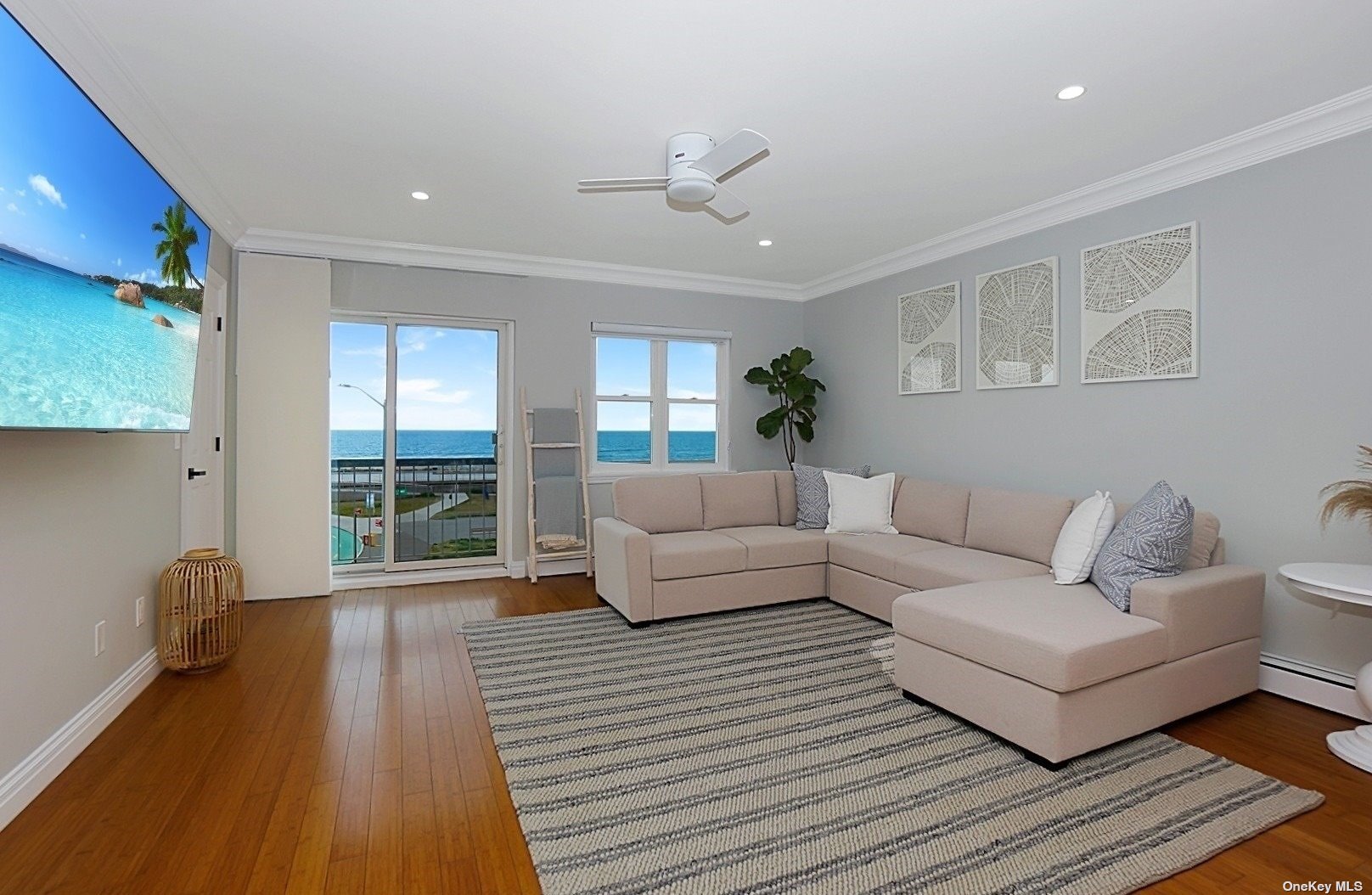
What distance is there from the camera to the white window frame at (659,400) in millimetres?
5707

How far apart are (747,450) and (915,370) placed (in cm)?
179

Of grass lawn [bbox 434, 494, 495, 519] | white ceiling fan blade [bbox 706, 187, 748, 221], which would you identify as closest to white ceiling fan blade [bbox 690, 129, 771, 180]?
white ceiling fan blade [bbox 706, 187, 748, 221]

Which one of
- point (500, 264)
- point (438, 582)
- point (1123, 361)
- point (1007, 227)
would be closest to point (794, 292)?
point (1007, 227)

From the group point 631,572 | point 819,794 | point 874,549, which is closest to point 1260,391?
point 874,549

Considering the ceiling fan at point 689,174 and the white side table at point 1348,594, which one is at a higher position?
the ceiling fan at point 689,174

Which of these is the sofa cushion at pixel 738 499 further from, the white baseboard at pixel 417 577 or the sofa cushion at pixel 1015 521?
the white baseboard at pixel 417 577

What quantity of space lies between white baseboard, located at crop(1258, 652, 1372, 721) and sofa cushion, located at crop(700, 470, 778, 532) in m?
2.86

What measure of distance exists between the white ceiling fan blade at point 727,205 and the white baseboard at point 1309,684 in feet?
10.4

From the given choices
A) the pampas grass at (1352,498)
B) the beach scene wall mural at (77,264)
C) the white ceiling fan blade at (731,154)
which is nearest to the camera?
the beach scene wall mural at (77,264)

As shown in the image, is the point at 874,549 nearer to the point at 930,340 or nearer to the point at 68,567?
the point at 930,340

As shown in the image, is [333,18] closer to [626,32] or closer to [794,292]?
[626,32]

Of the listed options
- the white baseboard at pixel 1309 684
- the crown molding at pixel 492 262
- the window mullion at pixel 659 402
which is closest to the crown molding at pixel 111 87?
the crown molding at pixel 492 262

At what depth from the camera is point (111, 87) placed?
98.9 inches

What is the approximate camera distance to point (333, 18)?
2186mm
